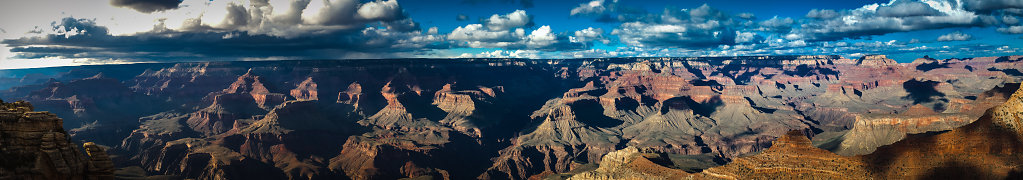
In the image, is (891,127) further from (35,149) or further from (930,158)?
(35,149)

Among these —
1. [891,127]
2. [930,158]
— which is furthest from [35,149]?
[891,127]

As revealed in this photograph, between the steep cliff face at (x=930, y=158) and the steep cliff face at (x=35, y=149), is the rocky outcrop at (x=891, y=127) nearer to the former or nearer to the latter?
the steep cliff face at (x=930, y=158)

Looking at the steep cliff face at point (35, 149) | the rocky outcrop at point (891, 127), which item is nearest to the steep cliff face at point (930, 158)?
the steep cliff face at point (35, 149)

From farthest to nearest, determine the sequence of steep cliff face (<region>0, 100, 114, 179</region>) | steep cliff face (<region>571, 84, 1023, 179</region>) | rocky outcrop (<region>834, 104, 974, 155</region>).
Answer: rocky outcrop (<region>834, 104, 974, 155</region>), steep cliff face (<region>571, 84, 1023, 179</region>), steep cliff face (<region>0, 100, 114, 179</region>)

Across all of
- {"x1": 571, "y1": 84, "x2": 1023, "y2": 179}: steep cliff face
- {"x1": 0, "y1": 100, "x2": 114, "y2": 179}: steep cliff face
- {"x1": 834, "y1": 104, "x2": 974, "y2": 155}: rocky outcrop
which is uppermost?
{"x1": 0, "y1": 100, "x2": 114, "y2": 179}: steep cliff face

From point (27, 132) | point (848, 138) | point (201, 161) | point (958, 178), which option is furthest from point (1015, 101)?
point (201, 161)

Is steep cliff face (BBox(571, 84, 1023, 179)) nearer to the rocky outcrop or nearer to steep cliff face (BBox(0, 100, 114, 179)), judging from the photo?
steep cliff face (BBox(0, 100, 114, 179))

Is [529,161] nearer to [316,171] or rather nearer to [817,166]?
[316,171]

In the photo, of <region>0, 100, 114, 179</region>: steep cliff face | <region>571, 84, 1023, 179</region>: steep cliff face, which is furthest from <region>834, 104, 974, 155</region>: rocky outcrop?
<region>0, 100, 114, 179</region>: steep cliff face
